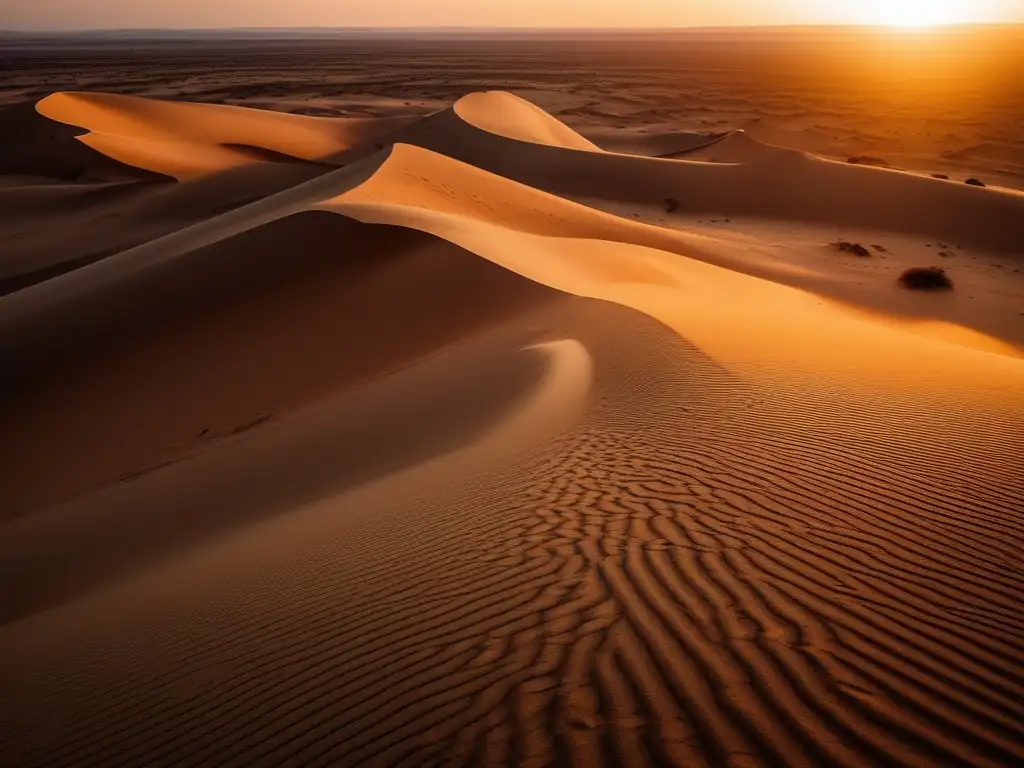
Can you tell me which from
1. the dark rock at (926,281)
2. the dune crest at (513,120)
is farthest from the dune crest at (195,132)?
the dark rock at (926,281)

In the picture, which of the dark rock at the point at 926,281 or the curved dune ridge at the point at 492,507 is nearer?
the curved dune ridge at the point at 492,507

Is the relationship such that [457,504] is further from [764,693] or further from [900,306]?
[900,306]

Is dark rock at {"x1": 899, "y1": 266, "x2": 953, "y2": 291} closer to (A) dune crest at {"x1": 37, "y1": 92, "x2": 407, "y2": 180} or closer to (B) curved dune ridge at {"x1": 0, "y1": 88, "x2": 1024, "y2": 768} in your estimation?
(B) curved dune ridge at {"x1": 0, "y1": 88, "x2": 1024, "y2": 768}

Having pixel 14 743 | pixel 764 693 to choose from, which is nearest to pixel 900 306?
pixel 764 693

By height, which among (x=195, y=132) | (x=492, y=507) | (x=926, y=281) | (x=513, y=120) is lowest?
(x=926, y=281)

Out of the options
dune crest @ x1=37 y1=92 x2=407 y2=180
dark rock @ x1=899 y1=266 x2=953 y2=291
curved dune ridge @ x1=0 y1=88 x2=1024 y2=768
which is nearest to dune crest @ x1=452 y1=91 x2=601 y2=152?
dune crest @ x1=37 y1=92 x2=407 y2=180

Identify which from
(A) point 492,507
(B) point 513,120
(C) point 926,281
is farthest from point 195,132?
(A) point 492,507

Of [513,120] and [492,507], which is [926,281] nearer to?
[492,507]

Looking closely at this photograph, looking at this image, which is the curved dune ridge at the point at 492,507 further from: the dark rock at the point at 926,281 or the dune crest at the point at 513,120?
the dune crest at the point at 513,120
